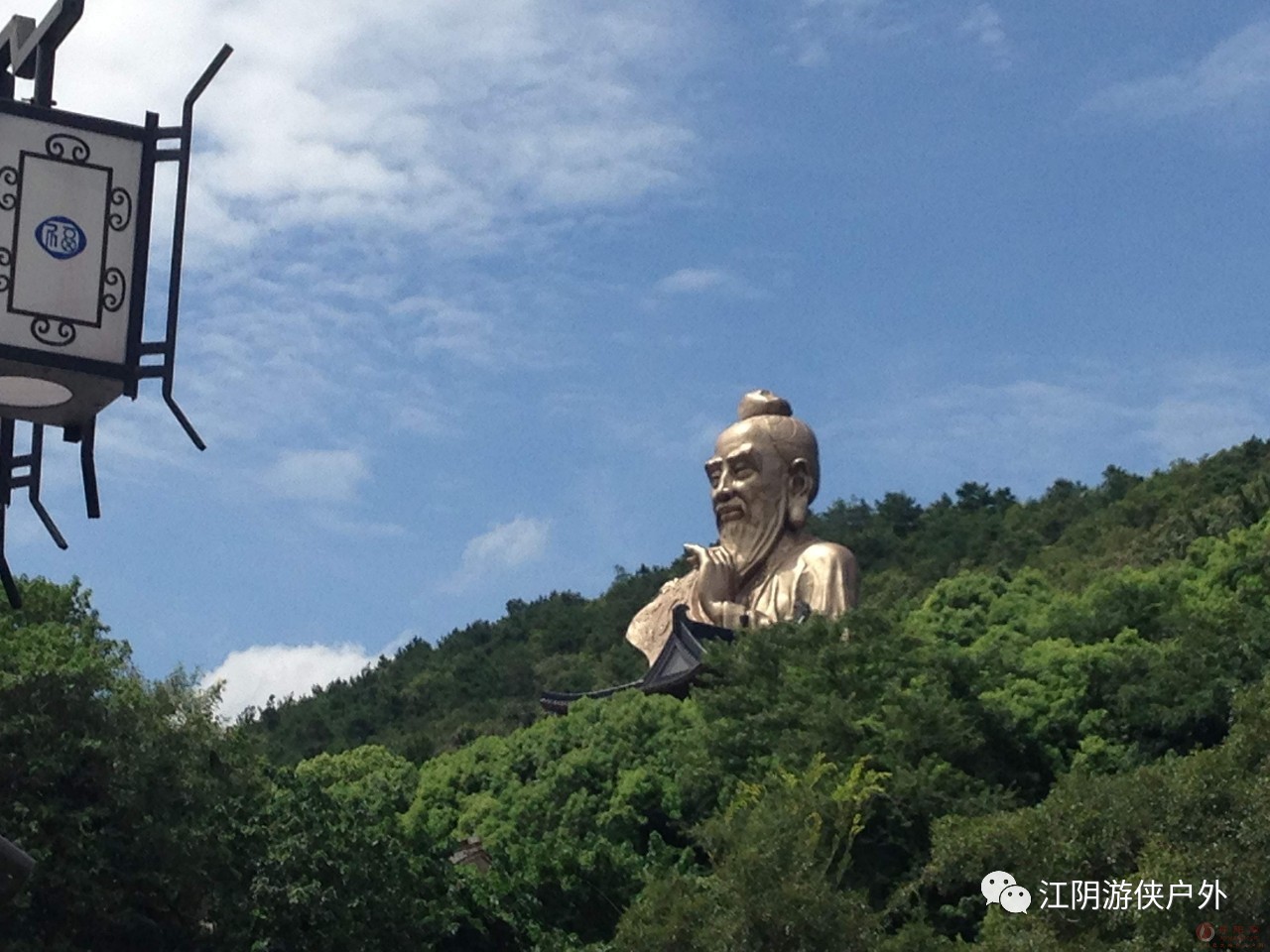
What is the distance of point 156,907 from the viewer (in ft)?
55.9

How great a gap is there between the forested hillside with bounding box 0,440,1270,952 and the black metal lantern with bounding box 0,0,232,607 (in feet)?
34.2

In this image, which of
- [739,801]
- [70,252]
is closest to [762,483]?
[739,801]

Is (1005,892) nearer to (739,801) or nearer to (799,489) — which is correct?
(739,801)

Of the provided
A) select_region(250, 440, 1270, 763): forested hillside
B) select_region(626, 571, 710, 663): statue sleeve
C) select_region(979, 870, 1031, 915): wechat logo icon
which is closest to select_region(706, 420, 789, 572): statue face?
select_region(626, 571, 710, 663): statue sleeve

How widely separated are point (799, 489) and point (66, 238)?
2094 centimetres

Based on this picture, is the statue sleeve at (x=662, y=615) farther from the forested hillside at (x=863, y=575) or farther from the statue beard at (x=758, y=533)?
the forested hillside at (x=863, y=575)

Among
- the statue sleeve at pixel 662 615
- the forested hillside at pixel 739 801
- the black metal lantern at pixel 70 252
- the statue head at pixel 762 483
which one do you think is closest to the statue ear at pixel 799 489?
the statue head at pixel 762 483

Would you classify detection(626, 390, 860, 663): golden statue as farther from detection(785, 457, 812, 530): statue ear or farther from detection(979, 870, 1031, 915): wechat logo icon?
detection(979, 870, 1031, 915): wechat logo icon

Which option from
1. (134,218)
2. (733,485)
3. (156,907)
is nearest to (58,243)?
(134,218)

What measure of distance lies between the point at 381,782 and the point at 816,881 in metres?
9.15

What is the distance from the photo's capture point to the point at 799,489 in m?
25.3

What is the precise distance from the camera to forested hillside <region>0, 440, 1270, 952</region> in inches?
597

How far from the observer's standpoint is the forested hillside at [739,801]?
15.2m

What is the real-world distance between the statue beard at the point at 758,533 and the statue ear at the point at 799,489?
0.10 meters
